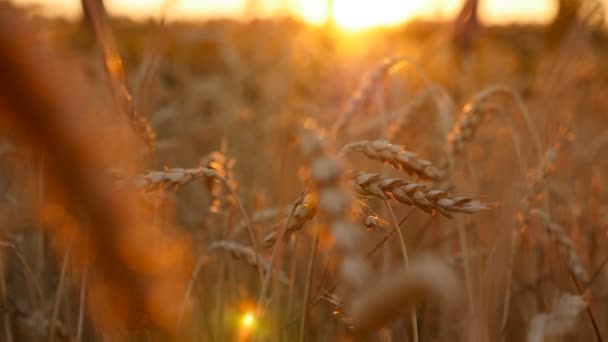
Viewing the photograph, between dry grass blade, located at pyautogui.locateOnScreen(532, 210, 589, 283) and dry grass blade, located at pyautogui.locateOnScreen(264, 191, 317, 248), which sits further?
dry grass blade, located at pyautogui.locateOnScreen(532, 210, 589, 283)

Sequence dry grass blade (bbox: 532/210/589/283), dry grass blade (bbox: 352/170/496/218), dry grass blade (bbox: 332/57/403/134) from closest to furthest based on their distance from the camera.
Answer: dry grass blade (bbox: 352/170/496/218)
dry grass blade (bbox: 532/210/589/283)
dry grass blade (bbox: 332/57/403/134)

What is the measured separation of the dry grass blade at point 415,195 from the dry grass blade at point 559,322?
160 millimetres

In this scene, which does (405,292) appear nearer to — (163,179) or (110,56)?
(163,179)

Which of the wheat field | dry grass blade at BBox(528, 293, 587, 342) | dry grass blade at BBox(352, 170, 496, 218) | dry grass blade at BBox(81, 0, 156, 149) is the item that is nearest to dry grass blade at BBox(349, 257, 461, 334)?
the wheat field

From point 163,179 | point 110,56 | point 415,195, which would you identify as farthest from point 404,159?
point 110,56

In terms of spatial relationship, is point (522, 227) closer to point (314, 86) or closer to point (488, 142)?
point (488, 142)

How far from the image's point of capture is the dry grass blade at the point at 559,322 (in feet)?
1.86

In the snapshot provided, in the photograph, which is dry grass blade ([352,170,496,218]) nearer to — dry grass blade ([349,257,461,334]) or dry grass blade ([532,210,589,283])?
dry grass blade ([349,257,461,334])

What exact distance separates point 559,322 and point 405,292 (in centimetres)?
41

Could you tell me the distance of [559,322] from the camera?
577 millimetres

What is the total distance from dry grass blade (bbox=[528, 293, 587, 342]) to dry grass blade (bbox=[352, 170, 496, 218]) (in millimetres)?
160

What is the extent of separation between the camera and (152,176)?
0.62 m

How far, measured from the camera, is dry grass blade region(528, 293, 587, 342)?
1.86 feet

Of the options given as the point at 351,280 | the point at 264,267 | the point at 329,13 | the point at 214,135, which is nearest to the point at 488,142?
the point at 329,13
